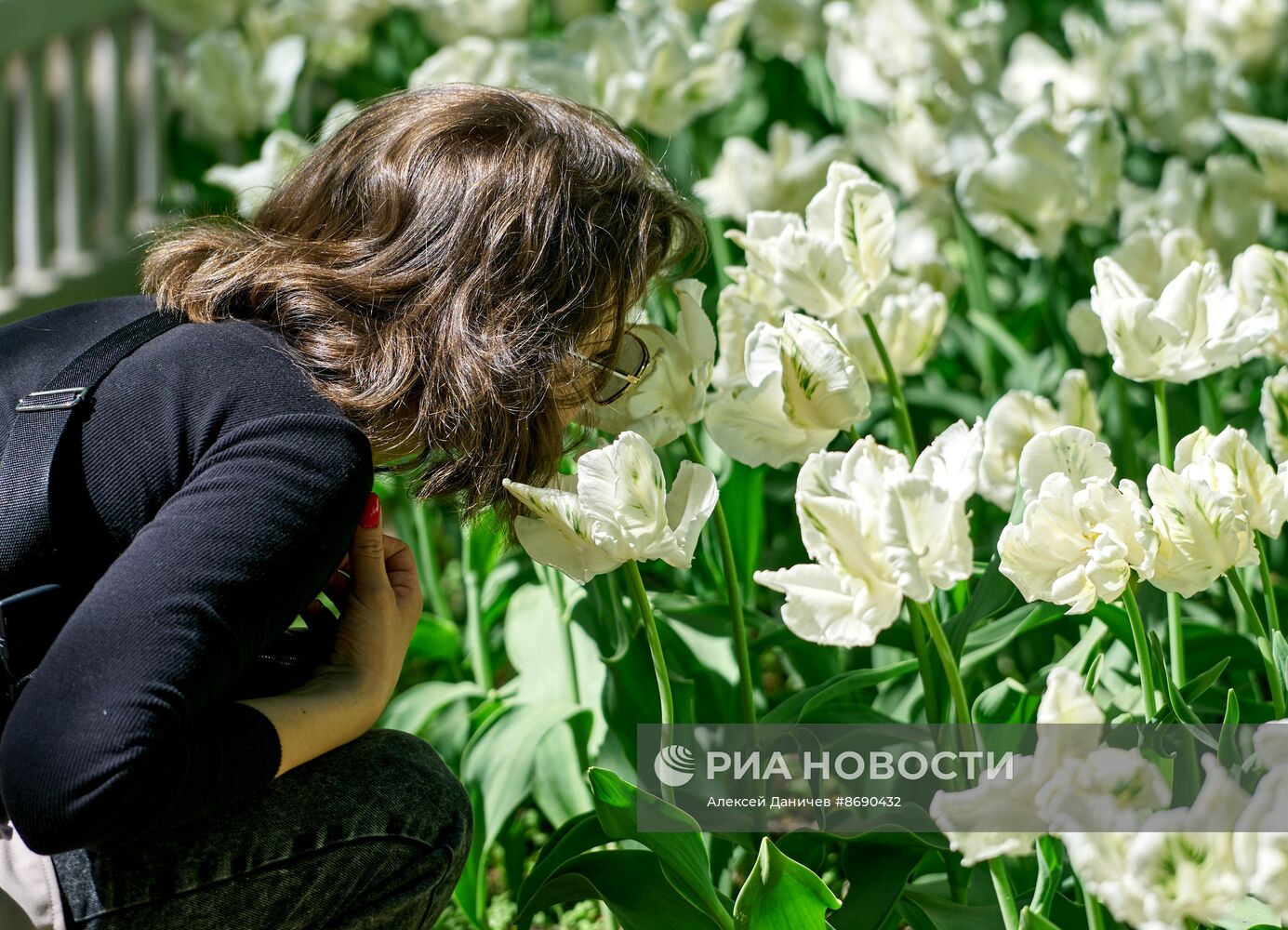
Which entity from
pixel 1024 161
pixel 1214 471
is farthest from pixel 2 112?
pixel 1214 471

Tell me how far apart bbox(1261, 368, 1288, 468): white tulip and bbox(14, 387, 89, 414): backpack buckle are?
3.43 ft

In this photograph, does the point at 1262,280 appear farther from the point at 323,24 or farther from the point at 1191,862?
the point at 323,24

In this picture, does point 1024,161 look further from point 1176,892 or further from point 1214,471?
point 1176,892

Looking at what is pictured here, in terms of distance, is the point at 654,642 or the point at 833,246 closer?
the point at 654,642

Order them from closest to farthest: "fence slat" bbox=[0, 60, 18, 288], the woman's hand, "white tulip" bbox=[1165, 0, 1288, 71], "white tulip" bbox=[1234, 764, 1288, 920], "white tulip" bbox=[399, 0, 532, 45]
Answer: "white tulip" bbox=[1234, 764, 1288, 920] → the woman's hand → "white tulip" bbox=[1165, 0, 1288, 71] → "white tulip" bbox=[399, 0, 532, 45] → "fence slat" bbox=[0, 60, 18, 288]

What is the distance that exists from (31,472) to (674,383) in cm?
56

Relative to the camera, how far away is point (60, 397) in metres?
1.02

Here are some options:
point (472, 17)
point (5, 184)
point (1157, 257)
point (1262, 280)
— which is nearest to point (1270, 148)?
point (1157, 257)

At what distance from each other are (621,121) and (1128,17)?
1.31 m

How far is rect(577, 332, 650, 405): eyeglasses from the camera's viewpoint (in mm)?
1250

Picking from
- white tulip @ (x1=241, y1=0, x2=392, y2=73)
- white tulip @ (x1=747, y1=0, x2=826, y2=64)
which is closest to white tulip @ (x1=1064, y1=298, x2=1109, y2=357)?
white tulip @ (x1=747, y1=0, x2=826, y2=64)

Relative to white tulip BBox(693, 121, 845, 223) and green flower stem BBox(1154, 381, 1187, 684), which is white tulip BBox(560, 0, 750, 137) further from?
green flower stem BBox(1154, 381, 1187, 684)

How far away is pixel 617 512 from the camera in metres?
1.06

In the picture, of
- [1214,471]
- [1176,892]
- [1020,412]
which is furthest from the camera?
[1020,412]
